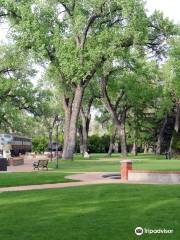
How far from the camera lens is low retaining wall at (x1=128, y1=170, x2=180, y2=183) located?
2405 cm

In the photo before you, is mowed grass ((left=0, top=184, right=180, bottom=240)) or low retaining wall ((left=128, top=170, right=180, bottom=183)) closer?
mowed grass ((left=0, top=184, right=180, bottom=240))

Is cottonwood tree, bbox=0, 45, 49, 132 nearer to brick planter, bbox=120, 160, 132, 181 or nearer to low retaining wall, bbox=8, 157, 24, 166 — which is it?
low retaining wall, bbox=8, 157, 24, 166


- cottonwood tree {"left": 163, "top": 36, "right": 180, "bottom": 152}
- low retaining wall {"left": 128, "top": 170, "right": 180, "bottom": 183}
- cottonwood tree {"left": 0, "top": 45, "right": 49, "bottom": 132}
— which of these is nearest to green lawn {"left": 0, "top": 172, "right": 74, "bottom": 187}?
low retaining wall {"left": 128, "top": 170, "right": 180, "bottom": 183}

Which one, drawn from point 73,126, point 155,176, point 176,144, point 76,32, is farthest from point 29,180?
point 176,144

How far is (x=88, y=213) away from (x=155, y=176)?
11.0 metres

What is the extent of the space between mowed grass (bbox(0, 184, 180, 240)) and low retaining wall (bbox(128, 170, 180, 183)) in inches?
166

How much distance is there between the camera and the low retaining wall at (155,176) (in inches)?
947

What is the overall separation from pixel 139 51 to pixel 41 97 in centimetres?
2285

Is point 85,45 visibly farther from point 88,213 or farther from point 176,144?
point 88,213

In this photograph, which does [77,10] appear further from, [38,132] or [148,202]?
[38,132]

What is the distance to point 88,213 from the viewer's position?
1397 cm

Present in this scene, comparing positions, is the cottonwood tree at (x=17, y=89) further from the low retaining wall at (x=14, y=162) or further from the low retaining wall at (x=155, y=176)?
the low retaining wall at (x=155, y=176)

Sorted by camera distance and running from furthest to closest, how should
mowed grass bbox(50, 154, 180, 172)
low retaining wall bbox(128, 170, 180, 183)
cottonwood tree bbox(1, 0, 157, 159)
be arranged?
cottonwood tree bbox(1, 0, 157, 159) → mowed grass bbox(50, 154, 180, 172) → low retaining wall bbox(128, 170, 180, 183)

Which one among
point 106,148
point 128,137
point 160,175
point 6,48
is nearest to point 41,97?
point 6,48
